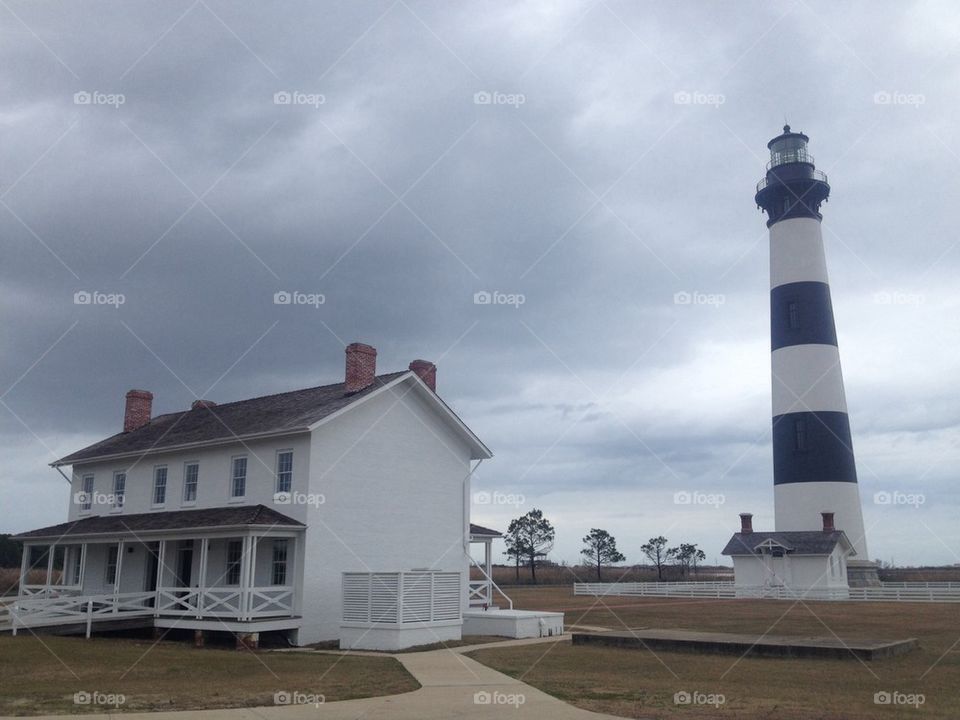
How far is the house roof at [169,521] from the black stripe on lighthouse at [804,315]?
30.7 m

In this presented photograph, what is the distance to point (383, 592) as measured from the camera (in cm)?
2180

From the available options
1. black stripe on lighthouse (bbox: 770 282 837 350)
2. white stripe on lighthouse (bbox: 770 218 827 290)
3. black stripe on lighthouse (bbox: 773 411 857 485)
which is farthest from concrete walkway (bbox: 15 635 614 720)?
white stripe on lighthouse (bbox: 770 218 827 290)

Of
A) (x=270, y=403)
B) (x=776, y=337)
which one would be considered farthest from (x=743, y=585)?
(x=270, y=403)

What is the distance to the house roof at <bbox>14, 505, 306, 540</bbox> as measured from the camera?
23.0m

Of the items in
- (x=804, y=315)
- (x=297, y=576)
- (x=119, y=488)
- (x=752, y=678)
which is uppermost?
(x=804, y=315)

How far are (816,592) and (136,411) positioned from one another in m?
35.0

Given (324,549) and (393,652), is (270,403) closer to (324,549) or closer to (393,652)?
(324,549)

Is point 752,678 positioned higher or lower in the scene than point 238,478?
lower

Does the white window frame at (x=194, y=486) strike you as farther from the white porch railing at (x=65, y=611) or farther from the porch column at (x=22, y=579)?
the porch column at (x=22, y=579)

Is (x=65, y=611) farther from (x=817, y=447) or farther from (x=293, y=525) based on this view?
(x=817, y=447)

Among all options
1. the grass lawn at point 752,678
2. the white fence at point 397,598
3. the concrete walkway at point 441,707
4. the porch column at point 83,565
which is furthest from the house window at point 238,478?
the concrete walkway at point 441,707

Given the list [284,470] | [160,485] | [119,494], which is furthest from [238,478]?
[119,494]

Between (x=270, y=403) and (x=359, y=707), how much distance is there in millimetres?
18150

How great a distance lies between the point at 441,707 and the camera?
1199cm
